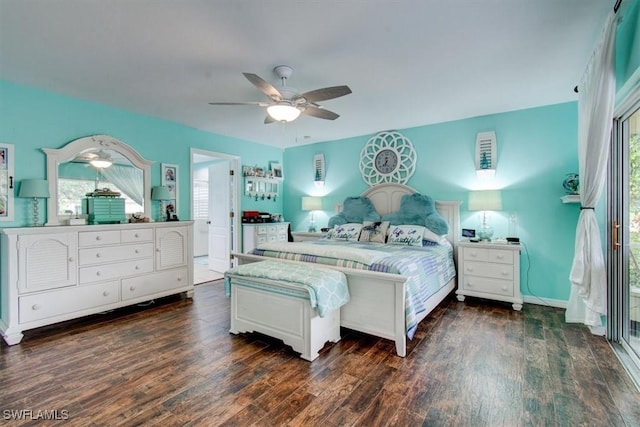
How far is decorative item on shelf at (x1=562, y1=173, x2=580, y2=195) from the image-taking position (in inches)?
137

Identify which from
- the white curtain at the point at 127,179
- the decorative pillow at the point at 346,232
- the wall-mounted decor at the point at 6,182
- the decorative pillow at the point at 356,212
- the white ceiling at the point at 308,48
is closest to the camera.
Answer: the white ceiling at the point at 308,48

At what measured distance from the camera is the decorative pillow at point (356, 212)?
4.79 m

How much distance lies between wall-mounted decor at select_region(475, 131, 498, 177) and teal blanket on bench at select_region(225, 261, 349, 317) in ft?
8.97

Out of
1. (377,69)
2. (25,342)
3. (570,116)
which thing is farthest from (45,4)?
(570,116)

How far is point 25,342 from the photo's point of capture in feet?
9.10

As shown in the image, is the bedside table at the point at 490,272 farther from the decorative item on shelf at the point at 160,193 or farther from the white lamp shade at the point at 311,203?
the decorative item on shelf at the point at 160,193

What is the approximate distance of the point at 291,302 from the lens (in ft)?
8.23

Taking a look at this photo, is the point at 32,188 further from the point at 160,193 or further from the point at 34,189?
the point at 160,193

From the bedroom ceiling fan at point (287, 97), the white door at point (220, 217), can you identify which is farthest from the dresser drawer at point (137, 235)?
the bedroom ceiling fan at point (287, 97)

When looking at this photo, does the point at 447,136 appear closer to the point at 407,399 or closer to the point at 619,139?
the point at 619,139

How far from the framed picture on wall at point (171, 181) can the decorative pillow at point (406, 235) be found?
3.16 m

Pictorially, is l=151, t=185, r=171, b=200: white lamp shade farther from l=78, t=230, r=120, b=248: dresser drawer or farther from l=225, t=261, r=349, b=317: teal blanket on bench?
l=225, t=261, r=349, b=317: teal blanket on bench

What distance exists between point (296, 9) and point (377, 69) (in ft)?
3.51

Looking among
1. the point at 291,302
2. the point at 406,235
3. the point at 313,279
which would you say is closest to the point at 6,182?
the point at 291,302
